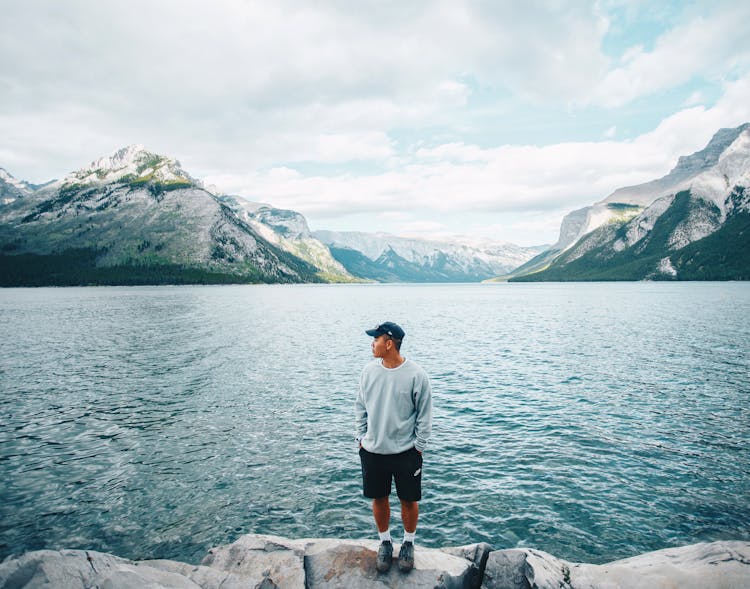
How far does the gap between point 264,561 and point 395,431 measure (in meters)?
4.57

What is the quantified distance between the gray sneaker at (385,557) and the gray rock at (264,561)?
1676 millimetres

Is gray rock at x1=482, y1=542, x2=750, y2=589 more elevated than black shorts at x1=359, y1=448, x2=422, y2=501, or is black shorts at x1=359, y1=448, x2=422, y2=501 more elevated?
black shorts at x1=359, y1=448, x2=422, y2=501

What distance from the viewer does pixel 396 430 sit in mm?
9016

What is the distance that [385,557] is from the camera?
916cm

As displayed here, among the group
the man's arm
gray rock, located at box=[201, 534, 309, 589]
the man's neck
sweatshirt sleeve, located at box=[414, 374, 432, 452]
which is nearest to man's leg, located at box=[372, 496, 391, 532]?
the man's arm

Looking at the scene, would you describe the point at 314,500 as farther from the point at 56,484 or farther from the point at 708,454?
the point at 708,454

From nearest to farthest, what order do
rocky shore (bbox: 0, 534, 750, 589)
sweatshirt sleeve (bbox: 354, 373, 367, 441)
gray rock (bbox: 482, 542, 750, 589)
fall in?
rocky shore (bbox: 0, 534, 750, 589)
gray rock (bbox: 482, 542, 750, 589)
sweatshirt sleeve (bbox: 354, 373, 367, 441)

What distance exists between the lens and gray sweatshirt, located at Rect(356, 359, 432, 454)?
9016 millimetres

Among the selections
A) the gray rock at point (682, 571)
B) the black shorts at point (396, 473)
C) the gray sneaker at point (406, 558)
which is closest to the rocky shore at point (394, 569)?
the gray rock at point (682, 571)

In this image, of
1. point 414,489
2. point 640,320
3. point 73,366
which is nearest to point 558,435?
point 414,489

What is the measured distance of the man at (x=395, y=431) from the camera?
9.03 metres

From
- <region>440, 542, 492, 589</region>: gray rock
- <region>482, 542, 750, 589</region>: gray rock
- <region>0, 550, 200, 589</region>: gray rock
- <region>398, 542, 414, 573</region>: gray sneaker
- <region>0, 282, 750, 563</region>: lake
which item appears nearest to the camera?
<region>0, 550, 200, 589</region>: gray rock

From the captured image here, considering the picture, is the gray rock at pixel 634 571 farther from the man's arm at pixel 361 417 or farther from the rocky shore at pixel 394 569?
the man's arm at pixel 361 417

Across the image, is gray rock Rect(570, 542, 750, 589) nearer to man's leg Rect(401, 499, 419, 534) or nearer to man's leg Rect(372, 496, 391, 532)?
man's leg Rect(401, 499, 419, 534)
